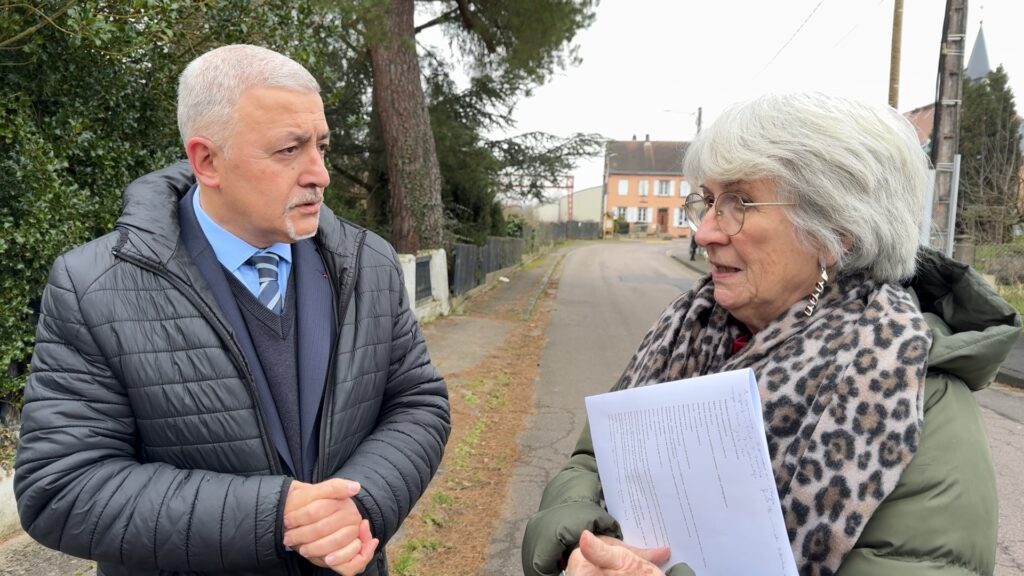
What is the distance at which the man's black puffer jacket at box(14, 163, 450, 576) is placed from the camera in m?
1.37

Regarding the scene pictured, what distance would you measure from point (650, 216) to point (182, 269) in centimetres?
6627

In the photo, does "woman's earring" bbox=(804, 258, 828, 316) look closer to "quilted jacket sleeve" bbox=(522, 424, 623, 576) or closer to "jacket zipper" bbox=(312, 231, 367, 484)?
"quilted jacket sleeve" bbox=(522, 424, 623, 576)

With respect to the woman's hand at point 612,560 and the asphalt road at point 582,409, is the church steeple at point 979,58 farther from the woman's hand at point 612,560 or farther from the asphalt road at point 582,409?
the woman's hand at point 612,560

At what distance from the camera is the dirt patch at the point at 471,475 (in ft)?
11.5

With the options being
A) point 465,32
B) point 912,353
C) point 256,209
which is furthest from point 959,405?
point 465,32

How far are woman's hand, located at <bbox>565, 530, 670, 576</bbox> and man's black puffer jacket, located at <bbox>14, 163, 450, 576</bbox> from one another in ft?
1.75

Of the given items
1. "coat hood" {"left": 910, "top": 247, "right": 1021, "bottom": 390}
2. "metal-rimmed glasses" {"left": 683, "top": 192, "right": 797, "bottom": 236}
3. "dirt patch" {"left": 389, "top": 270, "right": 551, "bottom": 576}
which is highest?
"metal-rimmed glasses" {"left": 683, "top": 192, "right": 797, "bottom": 236}

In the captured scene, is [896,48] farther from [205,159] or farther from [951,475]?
[205,159]

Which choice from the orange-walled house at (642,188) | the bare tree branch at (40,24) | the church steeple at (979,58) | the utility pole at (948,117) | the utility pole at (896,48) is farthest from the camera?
the orange-walled house at (642,188)

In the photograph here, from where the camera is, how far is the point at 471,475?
4637 millimetres

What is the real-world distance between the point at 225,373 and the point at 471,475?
11.1 ft

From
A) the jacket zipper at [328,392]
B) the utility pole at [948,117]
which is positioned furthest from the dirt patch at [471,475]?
the utility pole at [948,117]

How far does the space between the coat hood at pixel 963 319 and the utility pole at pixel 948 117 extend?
8178 mm

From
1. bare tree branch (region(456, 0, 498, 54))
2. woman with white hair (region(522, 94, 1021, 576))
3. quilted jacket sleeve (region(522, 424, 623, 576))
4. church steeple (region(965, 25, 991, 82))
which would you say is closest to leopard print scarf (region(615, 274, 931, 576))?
woman with white hair (region(522, 94, 1021, 576))
